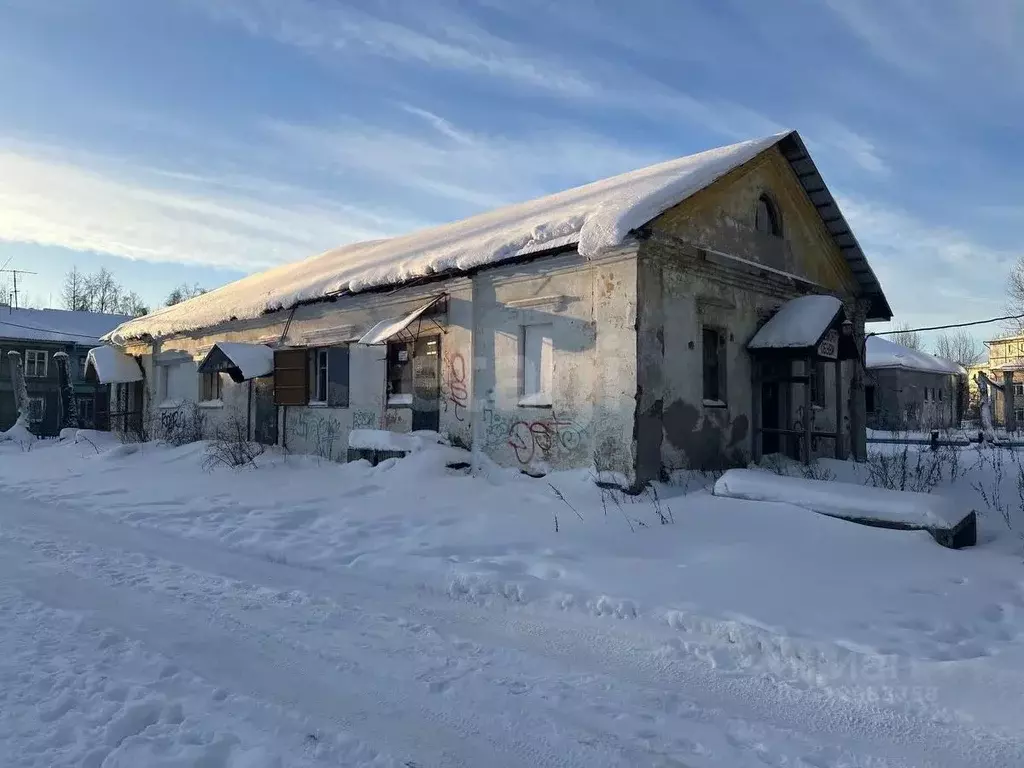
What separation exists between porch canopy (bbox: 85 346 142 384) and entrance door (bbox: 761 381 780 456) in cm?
1771

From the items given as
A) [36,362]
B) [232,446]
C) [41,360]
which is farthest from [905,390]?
[36,362]

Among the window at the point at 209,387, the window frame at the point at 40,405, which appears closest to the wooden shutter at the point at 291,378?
the window at the point at 209,387

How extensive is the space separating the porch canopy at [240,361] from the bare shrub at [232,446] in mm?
1464

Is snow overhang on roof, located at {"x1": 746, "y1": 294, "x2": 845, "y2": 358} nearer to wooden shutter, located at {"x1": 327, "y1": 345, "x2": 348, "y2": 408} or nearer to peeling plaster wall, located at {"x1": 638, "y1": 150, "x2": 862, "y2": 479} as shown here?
peeling plaster wall, located at {"x1": 638, "y1": 150, "x2": 862, "y2": 479}

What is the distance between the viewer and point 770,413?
43.6 feet

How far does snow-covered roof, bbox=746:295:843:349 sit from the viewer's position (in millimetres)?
11594

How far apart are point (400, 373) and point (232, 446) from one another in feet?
12.8

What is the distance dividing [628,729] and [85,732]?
2588 mm

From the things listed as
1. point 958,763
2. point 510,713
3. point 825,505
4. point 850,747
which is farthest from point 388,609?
point 825,505

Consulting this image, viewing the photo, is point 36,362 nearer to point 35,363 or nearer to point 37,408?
Answer: point 35,363

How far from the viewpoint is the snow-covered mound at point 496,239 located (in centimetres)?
1001

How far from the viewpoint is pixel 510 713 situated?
3736 millimetres

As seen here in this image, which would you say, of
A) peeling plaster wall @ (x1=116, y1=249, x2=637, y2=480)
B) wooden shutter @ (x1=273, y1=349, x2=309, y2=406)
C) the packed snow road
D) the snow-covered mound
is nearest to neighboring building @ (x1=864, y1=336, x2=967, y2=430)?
the snow-covered mound

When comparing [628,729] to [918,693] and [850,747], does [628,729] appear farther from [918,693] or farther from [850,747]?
[918,693]
